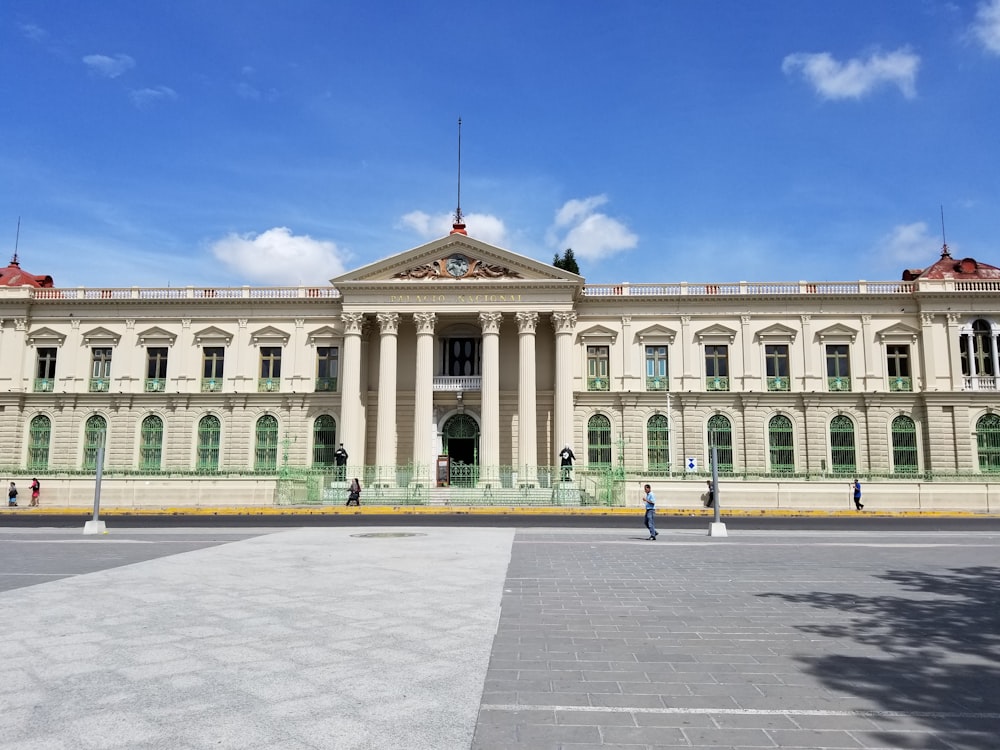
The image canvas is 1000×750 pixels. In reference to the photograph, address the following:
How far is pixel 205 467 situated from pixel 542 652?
3957 centimetres

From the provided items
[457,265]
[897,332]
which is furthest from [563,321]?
[897,332]

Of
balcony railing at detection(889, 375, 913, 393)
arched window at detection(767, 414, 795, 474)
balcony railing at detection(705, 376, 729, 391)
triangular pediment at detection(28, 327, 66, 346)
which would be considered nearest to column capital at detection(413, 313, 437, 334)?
balcony railing at detection(705, 376, 729, 391)

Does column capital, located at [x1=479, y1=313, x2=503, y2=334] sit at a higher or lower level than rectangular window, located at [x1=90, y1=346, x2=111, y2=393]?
higher

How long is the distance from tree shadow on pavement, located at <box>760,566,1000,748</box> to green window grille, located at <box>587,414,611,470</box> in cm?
3062

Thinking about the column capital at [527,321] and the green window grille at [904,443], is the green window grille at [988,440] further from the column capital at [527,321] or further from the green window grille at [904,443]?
the column capital at [527,321]

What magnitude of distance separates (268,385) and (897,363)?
121 ft

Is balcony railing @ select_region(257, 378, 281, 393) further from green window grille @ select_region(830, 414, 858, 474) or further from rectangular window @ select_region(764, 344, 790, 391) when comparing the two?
green window grille @ select_region(830, 414, 858, 474)

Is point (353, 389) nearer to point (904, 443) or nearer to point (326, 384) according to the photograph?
point (326, 384)

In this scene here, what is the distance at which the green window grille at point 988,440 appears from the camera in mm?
39062

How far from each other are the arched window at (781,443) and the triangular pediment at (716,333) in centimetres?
528

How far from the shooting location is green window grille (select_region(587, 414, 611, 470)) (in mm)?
41250

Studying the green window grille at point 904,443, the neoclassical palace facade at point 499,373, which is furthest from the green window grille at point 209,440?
the green window grille at point 904,443

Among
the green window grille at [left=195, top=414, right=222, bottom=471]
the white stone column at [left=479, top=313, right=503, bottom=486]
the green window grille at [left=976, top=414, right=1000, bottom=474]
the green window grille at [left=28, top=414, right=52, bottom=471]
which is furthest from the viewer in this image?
the green window grille at [left=195, top=414, right=222, bottom=471]

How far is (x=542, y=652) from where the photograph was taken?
22.2 ft
